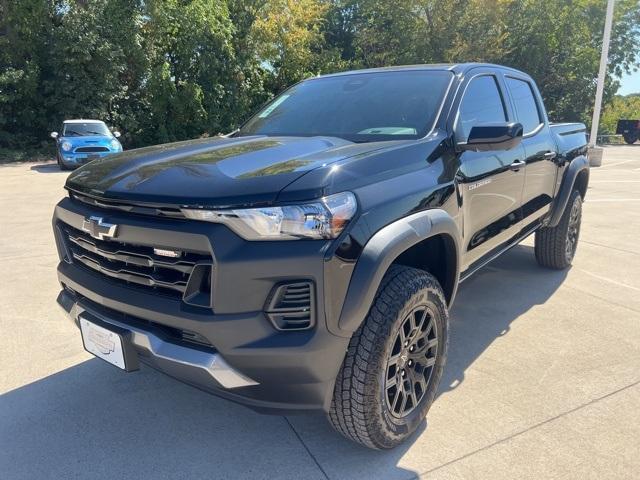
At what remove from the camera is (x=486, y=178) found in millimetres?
3086

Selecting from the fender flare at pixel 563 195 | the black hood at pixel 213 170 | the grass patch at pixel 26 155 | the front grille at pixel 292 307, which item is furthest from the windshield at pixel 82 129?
the front grille at pixel 292 307

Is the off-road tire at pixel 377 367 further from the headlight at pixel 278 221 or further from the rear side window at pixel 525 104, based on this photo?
the rear side window at pixel 525 104

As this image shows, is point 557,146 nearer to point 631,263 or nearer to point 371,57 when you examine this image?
point 631,263

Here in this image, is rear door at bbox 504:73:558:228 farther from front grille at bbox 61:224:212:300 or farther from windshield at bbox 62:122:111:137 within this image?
windshield at bbox 62:122:111:137

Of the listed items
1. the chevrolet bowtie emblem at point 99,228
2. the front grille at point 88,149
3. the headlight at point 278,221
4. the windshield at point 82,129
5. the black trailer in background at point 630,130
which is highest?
the headlight at point 278,221

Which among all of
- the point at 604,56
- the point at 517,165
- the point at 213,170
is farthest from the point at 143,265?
the point at 604,56

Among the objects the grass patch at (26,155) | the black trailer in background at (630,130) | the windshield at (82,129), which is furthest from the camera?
the black trailer in background at (630,130)

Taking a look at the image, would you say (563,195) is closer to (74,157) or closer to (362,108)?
(362,108)

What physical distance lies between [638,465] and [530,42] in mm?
30542

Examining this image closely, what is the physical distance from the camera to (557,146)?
175 inches

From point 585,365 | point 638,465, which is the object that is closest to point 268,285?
point 638,465

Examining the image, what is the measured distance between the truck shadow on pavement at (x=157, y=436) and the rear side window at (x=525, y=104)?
1965mm

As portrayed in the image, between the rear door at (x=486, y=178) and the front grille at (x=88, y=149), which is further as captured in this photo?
the front grille at (x=88, y=149)

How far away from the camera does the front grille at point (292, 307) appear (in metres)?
1.88
